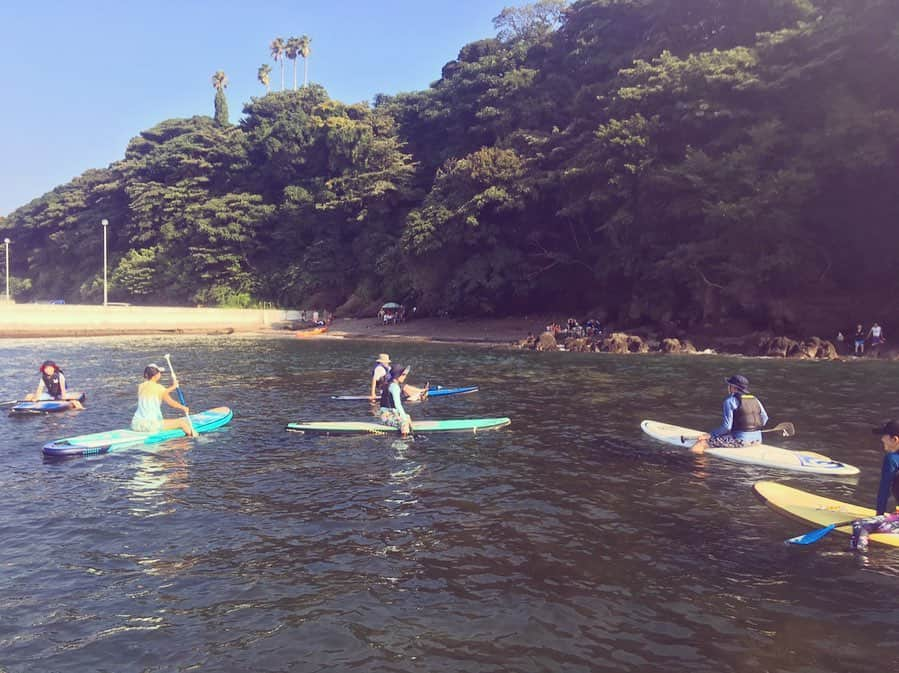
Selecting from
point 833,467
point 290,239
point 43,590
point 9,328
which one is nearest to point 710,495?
point 833,467

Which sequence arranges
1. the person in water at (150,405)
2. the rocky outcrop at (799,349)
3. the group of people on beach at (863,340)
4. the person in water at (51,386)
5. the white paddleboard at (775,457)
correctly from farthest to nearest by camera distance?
the group of people on beach at (863,340)
the rocky outcrop at (799,349)
the person in water at (51,386)
the person in water at (150,405)
the white paddleboard at (775,457)

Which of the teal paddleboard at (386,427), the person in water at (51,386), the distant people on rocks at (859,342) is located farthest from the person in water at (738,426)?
the distant people on rocks at (859,342)

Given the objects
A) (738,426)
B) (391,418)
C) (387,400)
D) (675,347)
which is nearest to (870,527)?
(738,426)

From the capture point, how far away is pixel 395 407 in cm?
1500

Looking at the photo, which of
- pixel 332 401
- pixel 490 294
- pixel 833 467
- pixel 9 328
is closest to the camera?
pixel 833 467

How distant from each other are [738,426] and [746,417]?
247 mm

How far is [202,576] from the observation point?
284 inches

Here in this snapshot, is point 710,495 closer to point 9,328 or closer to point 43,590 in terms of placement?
point 43,590

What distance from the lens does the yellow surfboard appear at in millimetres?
8711

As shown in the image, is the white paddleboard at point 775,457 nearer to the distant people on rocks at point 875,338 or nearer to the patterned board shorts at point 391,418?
the patterned board shorts at point 391,418

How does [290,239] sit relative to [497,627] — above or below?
above

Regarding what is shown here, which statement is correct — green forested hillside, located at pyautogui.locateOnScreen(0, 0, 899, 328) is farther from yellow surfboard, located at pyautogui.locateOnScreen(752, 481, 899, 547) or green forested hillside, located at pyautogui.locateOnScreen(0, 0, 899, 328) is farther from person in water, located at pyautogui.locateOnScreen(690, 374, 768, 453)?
yellow surfboard, located at pyautogui.locateOnScreen(752, 481, 899, 547)

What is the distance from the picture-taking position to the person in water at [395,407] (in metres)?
14.7

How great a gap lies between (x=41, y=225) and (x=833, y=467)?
362ft
